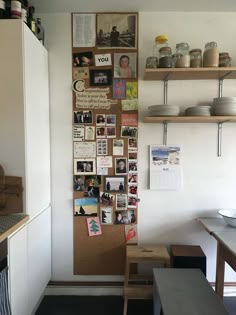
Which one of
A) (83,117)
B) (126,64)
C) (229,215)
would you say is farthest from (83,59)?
(229,215)

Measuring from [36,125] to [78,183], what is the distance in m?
0.65

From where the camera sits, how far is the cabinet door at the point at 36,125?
5.76ft

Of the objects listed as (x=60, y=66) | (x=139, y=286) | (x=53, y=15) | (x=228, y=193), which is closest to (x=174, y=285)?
(x=139, y=286)

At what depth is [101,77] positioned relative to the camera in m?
2.27

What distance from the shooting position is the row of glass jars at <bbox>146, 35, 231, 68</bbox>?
2.00 metres

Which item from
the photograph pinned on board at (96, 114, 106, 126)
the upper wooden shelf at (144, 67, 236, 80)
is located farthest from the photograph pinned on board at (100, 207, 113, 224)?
the upper wooden shelf at (144, 67, 236, 80)

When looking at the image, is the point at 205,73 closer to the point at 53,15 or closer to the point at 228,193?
the point at 228,193

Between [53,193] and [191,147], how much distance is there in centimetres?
127

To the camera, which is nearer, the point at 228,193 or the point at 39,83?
the point at 39,83

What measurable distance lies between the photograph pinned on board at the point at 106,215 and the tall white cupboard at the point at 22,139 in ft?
1.88

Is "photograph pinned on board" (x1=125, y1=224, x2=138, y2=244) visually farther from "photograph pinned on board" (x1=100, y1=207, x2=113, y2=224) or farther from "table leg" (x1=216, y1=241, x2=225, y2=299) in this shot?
"table leg" (x1=216, y1=241, x2=225, y2=299)

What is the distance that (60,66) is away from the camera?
90.0 inches

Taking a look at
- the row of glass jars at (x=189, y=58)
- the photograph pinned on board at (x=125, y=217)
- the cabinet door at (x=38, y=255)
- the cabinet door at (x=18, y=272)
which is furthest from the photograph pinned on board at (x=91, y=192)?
the row of glass jars at (x=189, y=58)

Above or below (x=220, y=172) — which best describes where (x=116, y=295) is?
below
